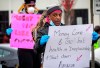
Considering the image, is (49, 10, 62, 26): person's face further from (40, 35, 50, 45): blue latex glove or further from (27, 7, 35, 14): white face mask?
(27, 7, 35, 14): white face mask

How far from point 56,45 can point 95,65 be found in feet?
14.6

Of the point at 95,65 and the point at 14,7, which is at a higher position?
the point at 14,7

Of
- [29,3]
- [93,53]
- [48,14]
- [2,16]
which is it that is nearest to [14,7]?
[2,16]

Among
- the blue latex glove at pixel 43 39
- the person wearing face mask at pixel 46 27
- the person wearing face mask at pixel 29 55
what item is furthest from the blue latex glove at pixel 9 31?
the blue latex glove at pixel 43 39

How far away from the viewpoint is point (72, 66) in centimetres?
614

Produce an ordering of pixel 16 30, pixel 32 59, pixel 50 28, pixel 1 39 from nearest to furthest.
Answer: pixel 50 28, pixel 32 59, pixel 16 30, pixel 1 39

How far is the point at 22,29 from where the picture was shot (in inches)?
356

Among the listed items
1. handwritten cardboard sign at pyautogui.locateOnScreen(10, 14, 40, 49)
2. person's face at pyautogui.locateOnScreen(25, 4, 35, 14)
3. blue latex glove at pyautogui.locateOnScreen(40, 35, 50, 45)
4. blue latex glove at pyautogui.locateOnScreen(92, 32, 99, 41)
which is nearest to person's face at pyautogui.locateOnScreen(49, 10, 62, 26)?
blue latex glove at pyautogui.locateOnScreen(40, 35, 50, 45)

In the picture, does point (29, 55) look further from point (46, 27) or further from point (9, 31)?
point (46, 27)

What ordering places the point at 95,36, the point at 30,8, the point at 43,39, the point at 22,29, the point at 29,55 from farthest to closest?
the point at 22,29, the point at 30,8, the point at 29,55, the point at 95,36, the point at 43,39

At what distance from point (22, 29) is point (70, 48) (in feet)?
9.99

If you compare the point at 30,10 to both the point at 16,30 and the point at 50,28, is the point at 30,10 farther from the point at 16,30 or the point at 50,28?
the point at 50,28

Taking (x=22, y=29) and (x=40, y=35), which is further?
(x=22, y=29)

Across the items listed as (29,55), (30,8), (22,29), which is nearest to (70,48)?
(29,55)
